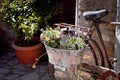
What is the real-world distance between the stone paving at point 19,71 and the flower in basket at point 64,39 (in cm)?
120

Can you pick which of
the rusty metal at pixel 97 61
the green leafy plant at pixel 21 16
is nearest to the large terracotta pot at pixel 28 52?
the green leafy plant at pixel 21 16

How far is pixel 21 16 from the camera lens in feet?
15.7

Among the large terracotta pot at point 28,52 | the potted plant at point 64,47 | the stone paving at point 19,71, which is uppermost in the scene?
the potted plant at point 64,47

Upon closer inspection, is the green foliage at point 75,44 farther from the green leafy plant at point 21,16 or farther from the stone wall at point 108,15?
the green leafy plant at point 21,16

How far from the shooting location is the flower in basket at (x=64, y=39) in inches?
135

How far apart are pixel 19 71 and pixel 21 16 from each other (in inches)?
38.1

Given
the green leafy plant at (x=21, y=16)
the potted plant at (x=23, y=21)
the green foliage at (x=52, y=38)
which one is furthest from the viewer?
the potted plant at (x=23, y=21)

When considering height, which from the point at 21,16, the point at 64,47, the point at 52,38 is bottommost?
the point at 64,47

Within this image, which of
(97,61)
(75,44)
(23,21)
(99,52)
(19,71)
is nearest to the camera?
(75,44)

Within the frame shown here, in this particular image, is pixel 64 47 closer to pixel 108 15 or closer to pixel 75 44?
pixel 75 44

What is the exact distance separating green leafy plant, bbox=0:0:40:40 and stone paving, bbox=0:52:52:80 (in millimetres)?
592

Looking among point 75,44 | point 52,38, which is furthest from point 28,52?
point 75,44

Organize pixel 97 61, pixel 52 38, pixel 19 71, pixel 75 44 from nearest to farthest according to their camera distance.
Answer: pixel 75 44 < pixel 52 38 < pixel 97 61 < pixel 19 71

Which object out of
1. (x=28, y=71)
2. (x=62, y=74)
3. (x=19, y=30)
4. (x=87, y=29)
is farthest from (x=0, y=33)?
(x=87, y=29)
